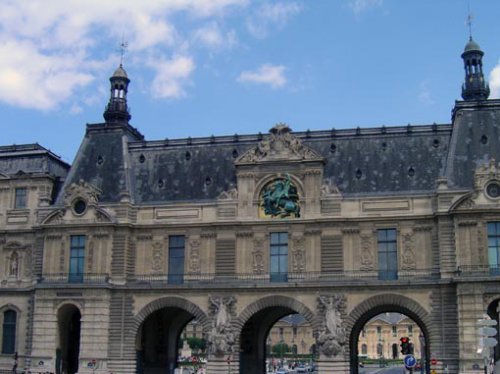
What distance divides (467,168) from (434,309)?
36.1 feet

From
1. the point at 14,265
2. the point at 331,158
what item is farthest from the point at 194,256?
the point at 14,265

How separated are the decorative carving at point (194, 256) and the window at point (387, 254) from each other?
13.8 meters

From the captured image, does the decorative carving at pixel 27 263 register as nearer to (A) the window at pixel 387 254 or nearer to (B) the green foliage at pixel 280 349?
(A) the window at pixel 387 254

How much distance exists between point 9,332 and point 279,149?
26584 millimetres

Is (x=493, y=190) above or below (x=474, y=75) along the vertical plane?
below

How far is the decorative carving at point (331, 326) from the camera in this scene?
181ft

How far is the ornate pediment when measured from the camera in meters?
59.6

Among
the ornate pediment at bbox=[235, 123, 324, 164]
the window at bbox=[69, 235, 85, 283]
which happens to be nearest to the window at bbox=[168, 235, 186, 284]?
the window at bbox=[69, 235, 85, 283]

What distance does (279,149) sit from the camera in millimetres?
60219

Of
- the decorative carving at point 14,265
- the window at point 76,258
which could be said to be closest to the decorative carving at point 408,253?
the window at point 76,258

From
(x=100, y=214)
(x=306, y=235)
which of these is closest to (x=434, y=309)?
(x=306, y=235)

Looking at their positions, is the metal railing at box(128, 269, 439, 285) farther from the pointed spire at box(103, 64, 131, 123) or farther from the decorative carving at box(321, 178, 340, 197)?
the pointed spire at box(103, 64, 131, 123)

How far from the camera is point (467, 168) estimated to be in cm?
5806

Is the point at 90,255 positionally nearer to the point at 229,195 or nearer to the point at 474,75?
the point at 229,195
